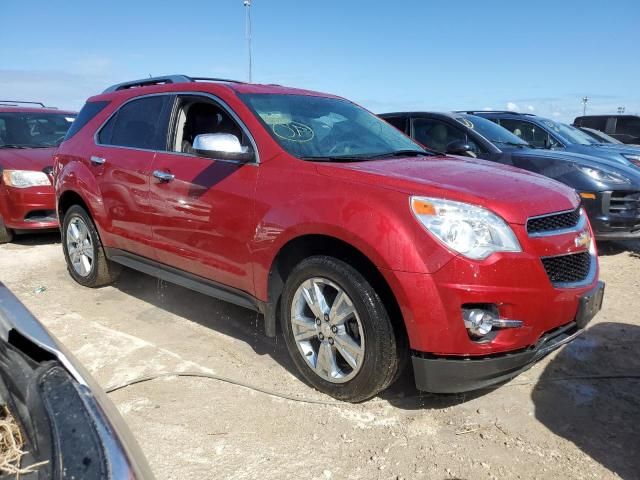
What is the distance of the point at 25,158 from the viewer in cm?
669

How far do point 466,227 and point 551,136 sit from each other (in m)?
5.87

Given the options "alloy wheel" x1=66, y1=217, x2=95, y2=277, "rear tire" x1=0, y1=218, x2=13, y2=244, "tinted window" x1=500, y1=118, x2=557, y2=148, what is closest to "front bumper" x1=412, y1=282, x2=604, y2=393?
"alloy wheel" x1=66, y1=217, x2=95, y2=277

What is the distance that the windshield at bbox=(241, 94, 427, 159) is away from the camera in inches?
130

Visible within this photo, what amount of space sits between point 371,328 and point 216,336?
5.40 feet

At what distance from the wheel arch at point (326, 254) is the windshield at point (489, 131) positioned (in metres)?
4.15

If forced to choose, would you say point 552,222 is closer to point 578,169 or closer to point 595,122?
point 578,169

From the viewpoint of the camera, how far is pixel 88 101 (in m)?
4.91

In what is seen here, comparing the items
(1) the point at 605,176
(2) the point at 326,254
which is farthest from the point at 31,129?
(1) the point at 605,176

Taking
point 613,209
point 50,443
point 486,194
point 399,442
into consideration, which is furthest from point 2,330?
point 613,209

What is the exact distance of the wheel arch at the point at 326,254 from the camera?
104 inches

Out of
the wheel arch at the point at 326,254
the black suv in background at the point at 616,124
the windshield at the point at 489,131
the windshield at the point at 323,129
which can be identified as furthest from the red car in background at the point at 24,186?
the black suv in background at the point at 616,124

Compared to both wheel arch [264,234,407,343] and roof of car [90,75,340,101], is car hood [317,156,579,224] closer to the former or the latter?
wheel arch [264,234,407,343]

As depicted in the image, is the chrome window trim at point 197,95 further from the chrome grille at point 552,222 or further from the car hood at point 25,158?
the car hood at point 25,158

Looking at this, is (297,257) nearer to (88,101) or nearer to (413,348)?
(413,348)
